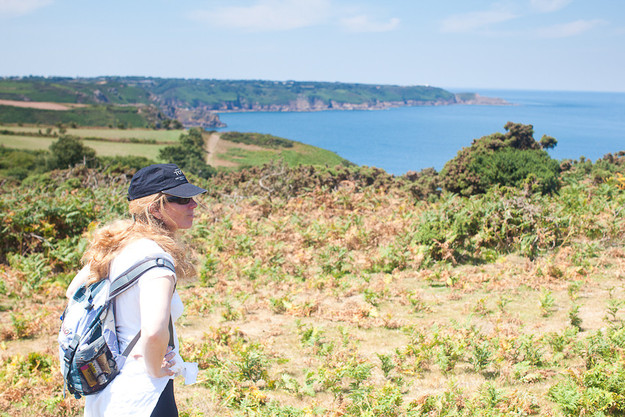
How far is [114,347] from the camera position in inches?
84.7

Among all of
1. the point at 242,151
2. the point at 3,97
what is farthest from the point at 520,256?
Answer: the point at 3,97

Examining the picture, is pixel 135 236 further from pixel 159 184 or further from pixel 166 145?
pixel 166 145

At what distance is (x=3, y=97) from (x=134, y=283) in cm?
17252

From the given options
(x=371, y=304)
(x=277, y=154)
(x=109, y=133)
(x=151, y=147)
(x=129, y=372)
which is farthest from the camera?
(x=109, y=133)

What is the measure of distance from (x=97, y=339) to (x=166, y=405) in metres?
0.47

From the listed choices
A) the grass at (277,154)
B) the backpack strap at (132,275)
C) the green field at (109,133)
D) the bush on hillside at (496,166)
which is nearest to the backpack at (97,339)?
the backpack strap at (132,275)

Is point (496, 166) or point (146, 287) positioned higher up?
point (146, 287)

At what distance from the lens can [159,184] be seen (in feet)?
7.77

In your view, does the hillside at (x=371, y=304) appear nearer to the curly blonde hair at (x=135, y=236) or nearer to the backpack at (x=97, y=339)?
the curly blonde hair at (x=135, y=236)

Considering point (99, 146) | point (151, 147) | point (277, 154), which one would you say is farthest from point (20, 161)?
point (277, 154)

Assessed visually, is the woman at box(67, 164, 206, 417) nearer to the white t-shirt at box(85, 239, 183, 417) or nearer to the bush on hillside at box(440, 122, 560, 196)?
the white t-shirt at box(85, 239, 183, 417)

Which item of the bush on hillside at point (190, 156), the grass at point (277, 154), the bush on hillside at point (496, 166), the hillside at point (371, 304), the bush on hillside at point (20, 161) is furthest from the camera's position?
the grass at point (277, 154)

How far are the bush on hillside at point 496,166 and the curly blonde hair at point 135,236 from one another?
40.4 ft

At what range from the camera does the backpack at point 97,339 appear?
210 centimetres
